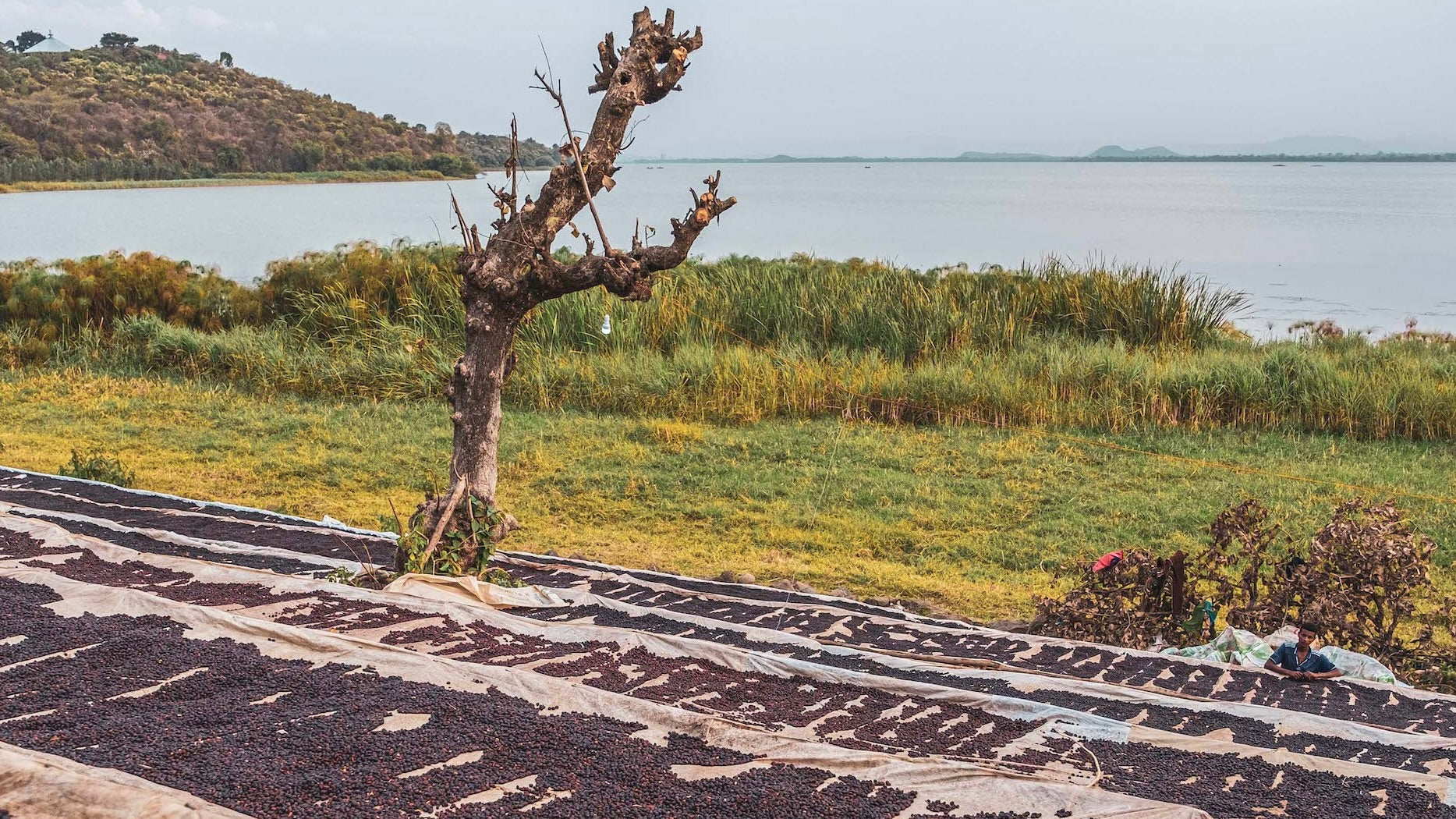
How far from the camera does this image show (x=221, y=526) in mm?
6609

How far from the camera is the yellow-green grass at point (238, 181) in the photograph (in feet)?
131

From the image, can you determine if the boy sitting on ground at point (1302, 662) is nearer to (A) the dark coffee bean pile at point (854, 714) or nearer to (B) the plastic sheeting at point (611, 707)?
(A) the dark coffee bean pile at point (854, 714)

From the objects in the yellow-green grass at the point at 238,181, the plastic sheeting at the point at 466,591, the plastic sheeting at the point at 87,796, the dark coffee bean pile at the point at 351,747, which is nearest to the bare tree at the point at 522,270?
the plastic sheeting at the point at 466,591

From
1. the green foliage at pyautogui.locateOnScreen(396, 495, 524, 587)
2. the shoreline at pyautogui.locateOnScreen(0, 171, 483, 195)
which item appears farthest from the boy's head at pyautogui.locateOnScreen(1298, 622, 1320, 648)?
the shoreline at pyautogui.locateOnScreen(0, 171, 483, 195)

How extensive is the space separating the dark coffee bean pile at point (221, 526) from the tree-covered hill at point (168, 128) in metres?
37.8

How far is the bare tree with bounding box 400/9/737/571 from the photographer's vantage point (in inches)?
200

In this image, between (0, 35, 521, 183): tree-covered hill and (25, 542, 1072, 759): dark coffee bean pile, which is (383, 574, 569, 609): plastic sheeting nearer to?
(25, 542, 1072, 759): dark coffee bean pile

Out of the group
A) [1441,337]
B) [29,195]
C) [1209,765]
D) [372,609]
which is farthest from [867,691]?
[29,195]

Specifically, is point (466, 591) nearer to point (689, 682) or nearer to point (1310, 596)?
point (689, 682)

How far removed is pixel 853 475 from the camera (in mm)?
8734

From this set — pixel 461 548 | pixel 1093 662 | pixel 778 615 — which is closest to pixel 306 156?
pixel 461 548

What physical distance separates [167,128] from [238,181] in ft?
12.0

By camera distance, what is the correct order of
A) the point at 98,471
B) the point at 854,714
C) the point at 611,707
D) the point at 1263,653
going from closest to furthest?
the point at 611,707
the point at 854,714
the point at 1263,653
the point at 98,471

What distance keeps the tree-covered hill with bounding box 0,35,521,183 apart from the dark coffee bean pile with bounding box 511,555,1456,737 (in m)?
41.1
